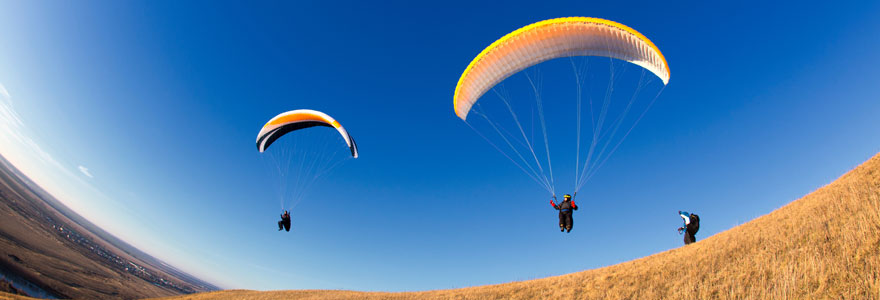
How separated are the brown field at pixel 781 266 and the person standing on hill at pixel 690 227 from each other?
10.7 feet

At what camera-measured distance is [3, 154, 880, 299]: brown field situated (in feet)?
15.2

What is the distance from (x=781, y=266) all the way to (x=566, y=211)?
5.97 meters

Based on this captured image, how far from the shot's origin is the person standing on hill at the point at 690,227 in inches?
532

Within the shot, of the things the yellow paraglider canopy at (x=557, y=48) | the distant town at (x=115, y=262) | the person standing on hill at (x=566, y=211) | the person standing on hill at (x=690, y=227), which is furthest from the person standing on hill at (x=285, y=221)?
the distant town at (x=115, y=262)

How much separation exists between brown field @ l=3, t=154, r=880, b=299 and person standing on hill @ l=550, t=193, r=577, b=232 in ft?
5.85

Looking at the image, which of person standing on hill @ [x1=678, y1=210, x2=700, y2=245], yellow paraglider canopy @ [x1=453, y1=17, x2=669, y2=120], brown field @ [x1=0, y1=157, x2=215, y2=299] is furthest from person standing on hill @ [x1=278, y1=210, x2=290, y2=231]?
brown field @ [x1=0, y1=157, x2=215, y2=299]

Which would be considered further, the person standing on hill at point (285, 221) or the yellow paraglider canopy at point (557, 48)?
the person standing on hill at point (285, 221)

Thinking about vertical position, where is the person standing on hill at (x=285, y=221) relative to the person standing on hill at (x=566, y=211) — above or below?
below

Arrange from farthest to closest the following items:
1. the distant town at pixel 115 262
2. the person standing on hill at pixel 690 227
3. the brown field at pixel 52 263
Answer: the distant town at pixel 115 262 < the brown field at pixel 52 263 < the person standing on hill at pixel 690 227

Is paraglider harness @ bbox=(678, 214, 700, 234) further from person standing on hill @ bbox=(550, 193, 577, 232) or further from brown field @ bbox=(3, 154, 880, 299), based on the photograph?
person standing on hill @ bbox=(550, 193, 577, 232)

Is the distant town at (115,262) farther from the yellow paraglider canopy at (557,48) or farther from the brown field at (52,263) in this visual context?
the yellow paraglider canopy at (557,48)

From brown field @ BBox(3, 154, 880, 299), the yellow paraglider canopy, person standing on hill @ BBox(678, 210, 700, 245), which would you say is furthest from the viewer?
person standing on hill @ BBox(678, 210, 700, 245)

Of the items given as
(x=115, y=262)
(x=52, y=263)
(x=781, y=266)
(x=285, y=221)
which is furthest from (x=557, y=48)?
(x=115, y=262)

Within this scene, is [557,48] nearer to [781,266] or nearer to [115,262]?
[781,266]
